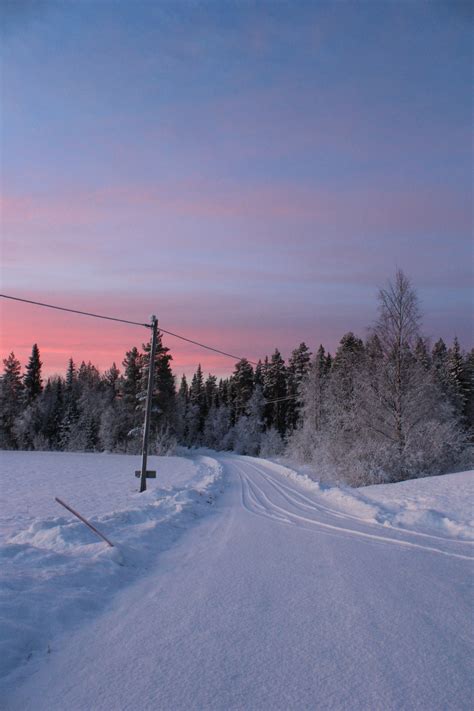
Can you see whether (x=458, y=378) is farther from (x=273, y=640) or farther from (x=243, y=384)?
(x=273, y=640)

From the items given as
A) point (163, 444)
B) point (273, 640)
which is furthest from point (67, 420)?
point (273, 640)

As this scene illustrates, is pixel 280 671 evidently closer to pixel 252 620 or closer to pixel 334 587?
pixel 252 620

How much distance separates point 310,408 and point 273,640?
135ft

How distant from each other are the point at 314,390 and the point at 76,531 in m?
37.6

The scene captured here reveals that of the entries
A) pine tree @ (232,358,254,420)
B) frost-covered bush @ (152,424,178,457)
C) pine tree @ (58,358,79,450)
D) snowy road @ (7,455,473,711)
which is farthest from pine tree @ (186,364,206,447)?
snowy road @ (7,455,473,711)

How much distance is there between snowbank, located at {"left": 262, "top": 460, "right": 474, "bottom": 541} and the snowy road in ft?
10.6

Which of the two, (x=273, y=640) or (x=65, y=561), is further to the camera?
(x=65, y=561)

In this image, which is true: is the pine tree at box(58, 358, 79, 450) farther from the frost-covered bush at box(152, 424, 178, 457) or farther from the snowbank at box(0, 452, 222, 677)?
the snowbank at box(0, 452, 222, 677)

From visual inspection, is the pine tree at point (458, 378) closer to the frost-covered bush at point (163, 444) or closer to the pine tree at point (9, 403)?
the frost-covered bush at point (163, 444)

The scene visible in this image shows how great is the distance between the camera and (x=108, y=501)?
18.2 metres

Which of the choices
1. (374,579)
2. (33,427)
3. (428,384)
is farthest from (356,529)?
(33,427)

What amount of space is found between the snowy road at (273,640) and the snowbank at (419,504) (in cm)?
322

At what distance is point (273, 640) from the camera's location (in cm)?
418

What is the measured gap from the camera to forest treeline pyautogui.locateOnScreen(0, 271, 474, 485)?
843 inches
